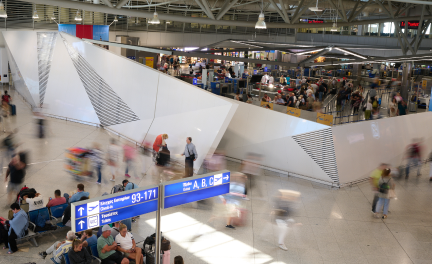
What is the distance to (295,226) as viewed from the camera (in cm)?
978

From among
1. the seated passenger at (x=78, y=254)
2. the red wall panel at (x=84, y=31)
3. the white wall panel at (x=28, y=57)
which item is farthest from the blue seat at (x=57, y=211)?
the red wall panel at (x=84, y=31)

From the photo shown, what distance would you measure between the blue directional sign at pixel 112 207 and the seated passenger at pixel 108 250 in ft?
6.02

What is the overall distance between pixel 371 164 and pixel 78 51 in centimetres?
1219

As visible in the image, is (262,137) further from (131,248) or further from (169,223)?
(131,248)

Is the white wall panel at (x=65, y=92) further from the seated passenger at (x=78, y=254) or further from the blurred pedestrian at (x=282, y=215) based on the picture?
the seated passenger at (x=78, y=254)

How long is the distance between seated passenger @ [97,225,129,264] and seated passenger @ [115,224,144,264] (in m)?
0.11

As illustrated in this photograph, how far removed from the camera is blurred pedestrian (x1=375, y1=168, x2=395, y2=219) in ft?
34.0

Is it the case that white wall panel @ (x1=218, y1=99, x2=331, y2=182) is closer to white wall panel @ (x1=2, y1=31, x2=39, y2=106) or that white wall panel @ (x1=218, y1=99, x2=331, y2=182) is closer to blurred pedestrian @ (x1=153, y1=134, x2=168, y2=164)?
blurred pedestrian @ (x1=153, y1=134, x2=168, y2=164)

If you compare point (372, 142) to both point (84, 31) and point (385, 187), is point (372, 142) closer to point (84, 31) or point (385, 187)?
point (385, 187)

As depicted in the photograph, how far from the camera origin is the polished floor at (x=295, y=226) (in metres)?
8.46

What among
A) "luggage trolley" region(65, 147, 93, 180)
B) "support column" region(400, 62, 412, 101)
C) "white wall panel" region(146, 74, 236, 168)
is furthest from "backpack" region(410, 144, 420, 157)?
"support column" region(400, 62, 412, 101)

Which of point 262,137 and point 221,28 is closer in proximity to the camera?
point 262,137

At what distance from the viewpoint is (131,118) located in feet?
51.2

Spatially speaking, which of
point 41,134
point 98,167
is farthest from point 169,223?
point 41,134
